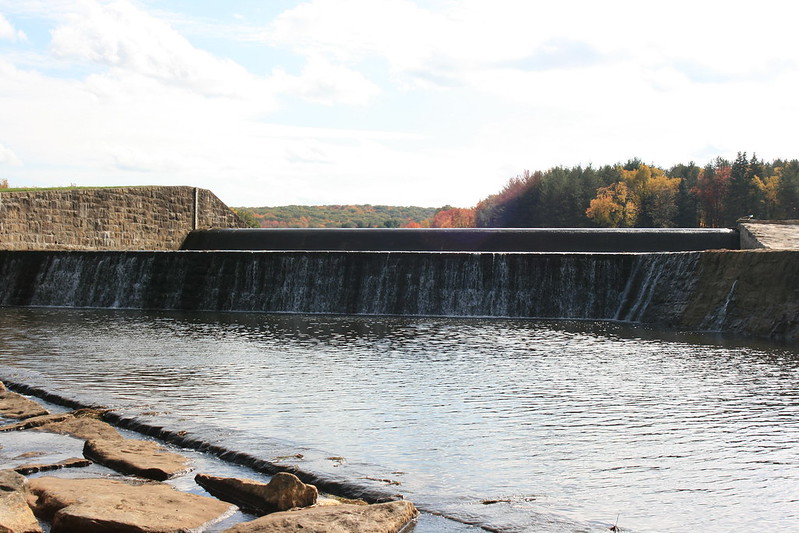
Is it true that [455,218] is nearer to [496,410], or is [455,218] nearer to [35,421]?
[496,410]

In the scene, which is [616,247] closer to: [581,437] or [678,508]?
[581,437]

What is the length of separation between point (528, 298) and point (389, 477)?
14913mm

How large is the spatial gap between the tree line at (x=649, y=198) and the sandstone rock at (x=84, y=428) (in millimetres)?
62766

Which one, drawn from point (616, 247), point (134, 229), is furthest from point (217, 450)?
point (134, 229)

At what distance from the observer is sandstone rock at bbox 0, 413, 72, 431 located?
7465mm

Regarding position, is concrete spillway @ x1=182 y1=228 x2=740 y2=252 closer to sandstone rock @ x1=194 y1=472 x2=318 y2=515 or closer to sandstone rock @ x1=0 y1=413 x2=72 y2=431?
sandstone rock @ x1=0 y1=413 x2=72 y2=431

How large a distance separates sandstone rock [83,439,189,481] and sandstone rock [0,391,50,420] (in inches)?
61.5

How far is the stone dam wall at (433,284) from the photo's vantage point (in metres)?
17.2

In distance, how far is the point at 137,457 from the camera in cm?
635

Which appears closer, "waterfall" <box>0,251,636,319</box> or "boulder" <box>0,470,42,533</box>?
"boulder" <box>0,470,42,533</box>

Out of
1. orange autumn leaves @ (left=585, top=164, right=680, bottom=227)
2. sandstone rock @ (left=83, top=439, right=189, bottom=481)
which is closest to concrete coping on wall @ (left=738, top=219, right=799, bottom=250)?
sandstone rock @ (left=83, top=439, right=189, bottom=481)

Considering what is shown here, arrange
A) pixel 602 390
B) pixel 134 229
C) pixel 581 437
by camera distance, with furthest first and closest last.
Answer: pixel 134 229
pixel 602 390
pixel 581 437

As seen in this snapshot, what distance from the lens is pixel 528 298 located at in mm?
20641

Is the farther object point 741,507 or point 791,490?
point 791,490
